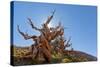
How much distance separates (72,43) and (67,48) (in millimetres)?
87

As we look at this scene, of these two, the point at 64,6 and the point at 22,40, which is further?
the point at 64,6

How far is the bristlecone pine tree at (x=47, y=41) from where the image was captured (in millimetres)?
2576

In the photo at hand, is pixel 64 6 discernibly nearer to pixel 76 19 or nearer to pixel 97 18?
pixel 76 19

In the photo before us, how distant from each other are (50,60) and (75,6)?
718mm

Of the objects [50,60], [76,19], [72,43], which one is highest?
[76,19]

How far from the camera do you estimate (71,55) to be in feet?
9.04

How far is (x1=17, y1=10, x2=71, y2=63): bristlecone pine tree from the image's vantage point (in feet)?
8.45

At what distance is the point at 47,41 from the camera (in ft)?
8.64

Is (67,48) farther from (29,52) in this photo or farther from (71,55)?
(29,52)
